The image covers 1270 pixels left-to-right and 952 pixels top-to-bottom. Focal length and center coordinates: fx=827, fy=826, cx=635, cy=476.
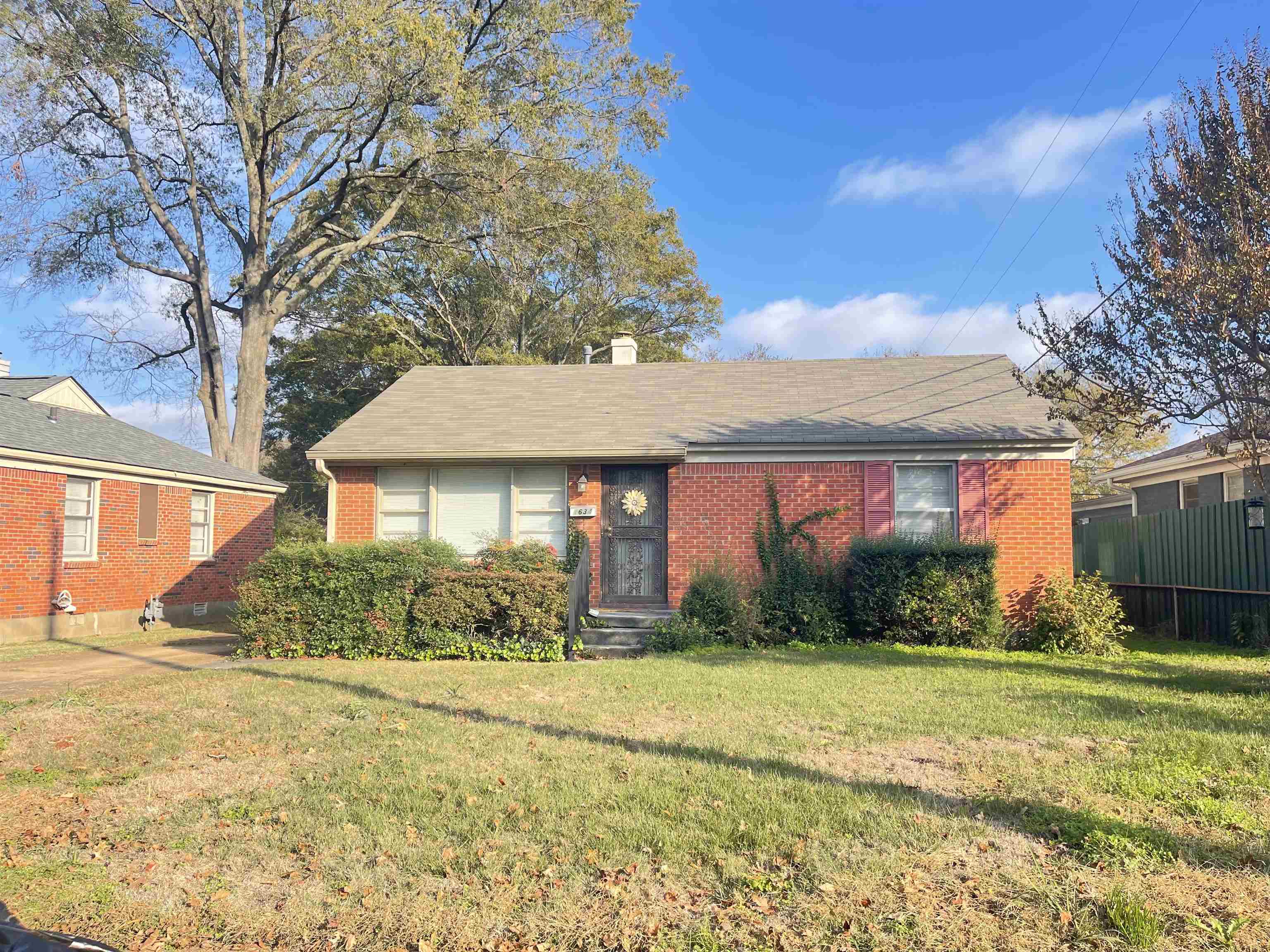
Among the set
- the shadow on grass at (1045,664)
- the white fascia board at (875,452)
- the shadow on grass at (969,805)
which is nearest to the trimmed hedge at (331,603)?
the shadow on grass at (1045,664)

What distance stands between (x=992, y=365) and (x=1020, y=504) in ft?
13.8

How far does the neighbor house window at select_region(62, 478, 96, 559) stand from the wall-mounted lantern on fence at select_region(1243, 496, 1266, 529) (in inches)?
735

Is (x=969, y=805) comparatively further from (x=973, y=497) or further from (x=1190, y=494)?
(x=1190, y=494)

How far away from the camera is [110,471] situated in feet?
49.1

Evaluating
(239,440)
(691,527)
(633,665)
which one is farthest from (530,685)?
(239,440)

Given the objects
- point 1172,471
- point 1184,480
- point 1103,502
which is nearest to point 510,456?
point 1172,471

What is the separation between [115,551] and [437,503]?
6423 mm

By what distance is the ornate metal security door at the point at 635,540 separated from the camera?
44.3ft

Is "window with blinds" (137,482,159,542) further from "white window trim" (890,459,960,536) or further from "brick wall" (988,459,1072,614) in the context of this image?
"brick wall" (988,459,1072,614)

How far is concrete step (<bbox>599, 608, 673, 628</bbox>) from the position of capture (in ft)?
40.4

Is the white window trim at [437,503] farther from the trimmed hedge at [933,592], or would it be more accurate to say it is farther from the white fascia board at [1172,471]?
the white fascia board at [1172,471]

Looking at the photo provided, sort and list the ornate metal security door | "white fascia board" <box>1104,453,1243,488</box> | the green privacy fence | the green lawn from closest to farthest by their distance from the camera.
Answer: the green lawn, the green privacy fence, the ornate metal security door, "white fascia board" <box>1104,453,1243,488</box>

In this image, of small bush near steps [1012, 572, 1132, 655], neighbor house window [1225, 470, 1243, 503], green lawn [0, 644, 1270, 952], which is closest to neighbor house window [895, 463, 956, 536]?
small bush near steps [1012, 572, 1132, 655]

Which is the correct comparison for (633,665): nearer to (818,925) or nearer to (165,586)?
(818,925)
